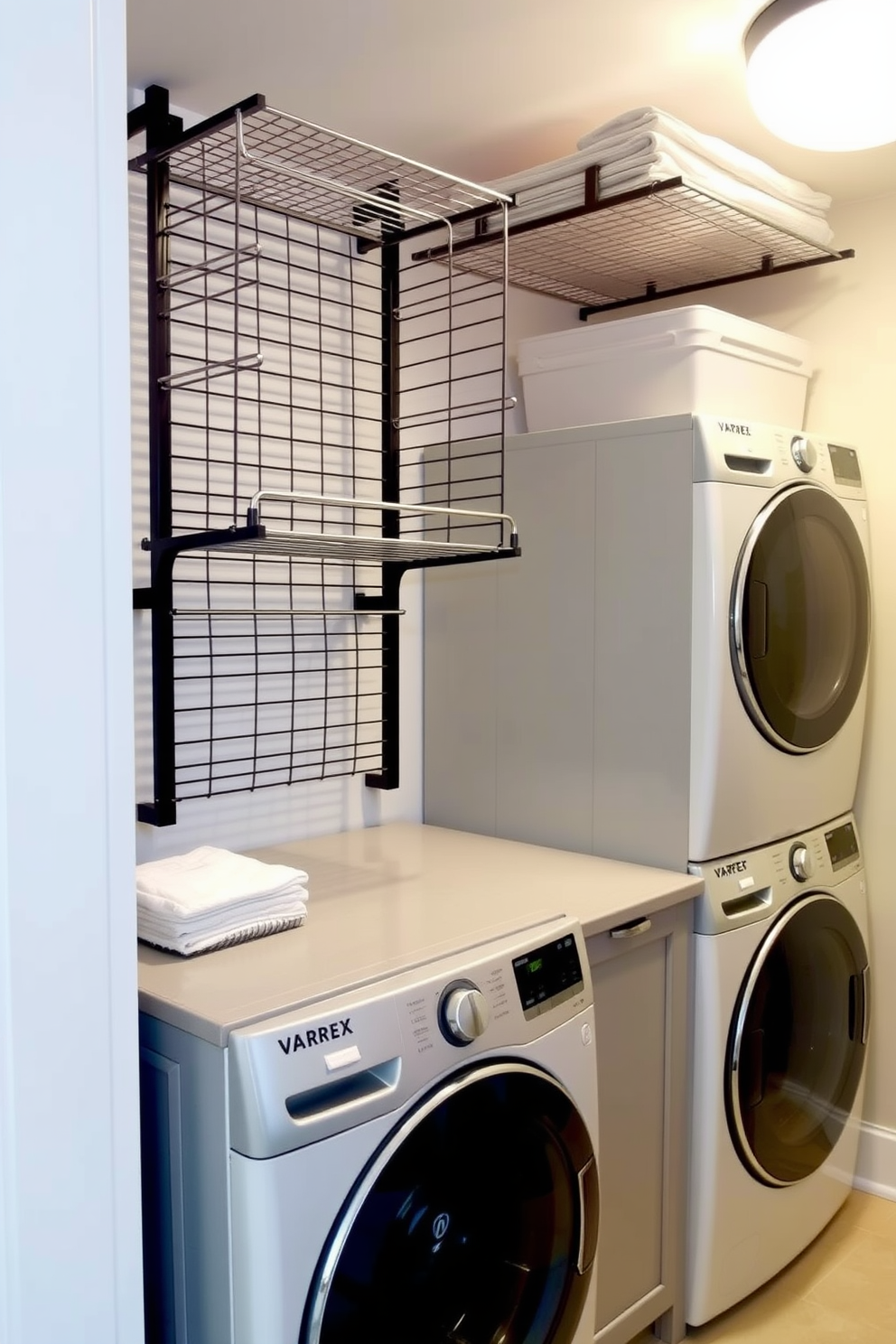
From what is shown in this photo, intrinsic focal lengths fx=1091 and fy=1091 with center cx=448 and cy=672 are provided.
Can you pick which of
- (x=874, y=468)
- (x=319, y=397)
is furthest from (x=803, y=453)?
(x=319, y=397)

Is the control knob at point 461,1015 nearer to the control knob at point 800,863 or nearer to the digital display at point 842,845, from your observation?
the control knob at point 800,863

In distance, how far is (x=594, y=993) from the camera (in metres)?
1.81

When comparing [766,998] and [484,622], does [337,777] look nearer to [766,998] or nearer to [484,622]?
[484,622]

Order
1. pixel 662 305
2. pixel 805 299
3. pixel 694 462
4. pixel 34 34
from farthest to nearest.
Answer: pixel 662 305, pixel 805 299, pixel 694 462, pixel 34 34

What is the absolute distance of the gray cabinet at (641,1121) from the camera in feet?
6.01

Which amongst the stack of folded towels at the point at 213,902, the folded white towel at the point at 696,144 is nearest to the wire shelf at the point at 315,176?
the folded white towel at the point at 696,144

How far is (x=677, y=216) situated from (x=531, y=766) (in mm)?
1137

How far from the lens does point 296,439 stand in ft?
7.10

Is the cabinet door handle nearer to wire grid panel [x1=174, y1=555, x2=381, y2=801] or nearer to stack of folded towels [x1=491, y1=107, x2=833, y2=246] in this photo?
wire grid panel [x1=174, y1=555, x2=381, y2=801]

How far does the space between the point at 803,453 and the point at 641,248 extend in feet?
2.01

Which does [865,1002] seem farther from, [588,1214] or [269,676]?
[269,676]

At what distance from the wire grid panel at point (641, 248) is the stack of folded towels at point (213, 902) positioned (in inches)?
52.6

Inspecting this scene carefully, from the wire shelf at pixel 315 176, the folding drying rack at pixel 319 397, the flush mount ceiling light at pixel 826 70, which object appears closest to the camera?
the flush mount ceiling light at pixel 826 70

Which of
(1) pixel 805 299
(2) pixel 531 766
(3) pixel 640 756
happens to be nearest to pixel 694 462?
(3) pixel 640 756
